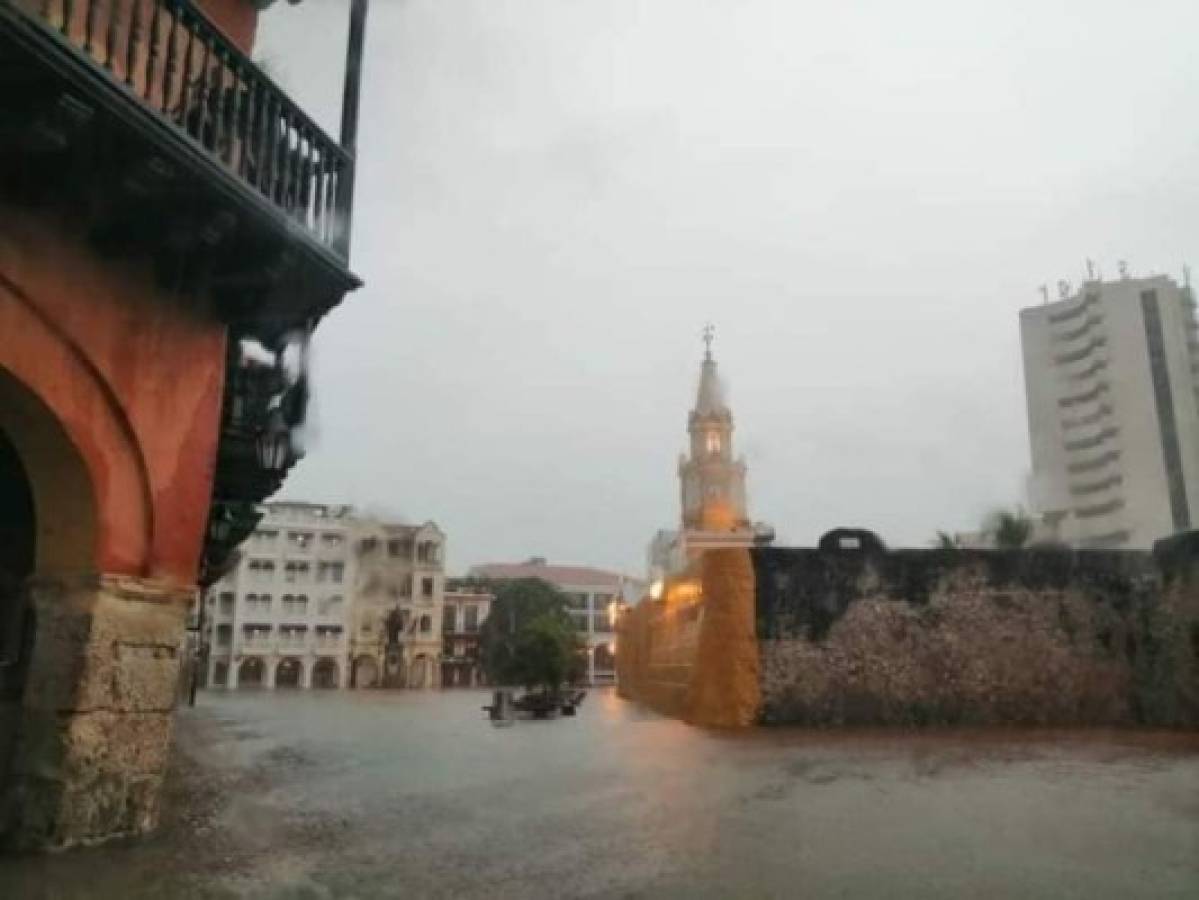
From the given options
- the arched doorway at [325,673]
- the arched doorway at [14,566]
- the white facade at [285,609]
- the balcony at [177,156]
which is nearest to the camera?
the balcony at [177,156]

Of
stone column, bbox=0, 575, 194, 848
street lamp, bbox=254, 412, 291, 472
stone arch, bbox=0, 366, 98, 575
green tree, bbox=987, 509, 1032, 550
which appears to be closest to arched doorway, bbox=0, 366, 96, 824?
stone arch, bbox=0, 366, 98, 575

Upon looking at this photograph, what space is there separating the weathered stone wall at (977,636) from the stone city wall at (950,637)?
3 centimetres

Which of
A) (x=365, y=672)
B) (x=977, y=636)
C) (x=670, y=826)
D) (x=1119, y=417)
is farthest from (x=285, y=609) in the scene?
(x=1119, y=417)

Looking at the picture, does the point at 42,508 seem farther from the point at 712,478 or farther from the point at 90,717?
the point at 712,478

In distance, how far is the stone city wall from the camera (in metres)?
19.2

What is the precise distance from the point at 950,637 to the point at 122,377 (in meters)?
17.8

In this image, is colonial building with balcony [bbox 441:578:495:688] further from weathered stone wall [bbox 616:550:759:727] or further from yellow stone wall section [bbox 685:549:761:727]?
yellow stone wall section [bbox 685:549:761:727]

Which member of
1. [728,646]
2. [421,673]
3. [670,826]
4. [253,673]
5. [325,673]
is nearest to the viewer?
[670,826]

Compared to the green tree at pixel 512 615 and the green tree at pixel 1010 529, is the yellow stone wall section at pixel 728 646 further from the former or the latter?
the green tree at pixel 512 615

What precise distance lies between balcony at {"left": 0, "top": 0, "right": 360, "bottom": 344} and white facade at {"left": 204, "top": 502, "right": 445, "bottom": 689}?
64.5 meters

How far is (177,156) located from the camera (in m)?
5.50

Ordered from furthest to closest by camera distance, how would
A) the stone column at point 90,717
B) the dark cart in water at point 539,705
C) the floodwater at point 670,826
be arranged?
1. the dark cart in water at point 539,705
2. the stone column at point 90,717
3. the floodwater at point 670,826

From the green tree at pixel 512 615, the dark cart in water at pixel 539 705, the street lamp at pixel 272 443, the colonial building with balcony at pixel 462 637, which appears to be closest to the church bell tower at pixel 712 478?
the green tree at pixel 512 615

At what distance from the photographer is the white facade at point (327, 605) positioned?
2689 inches
